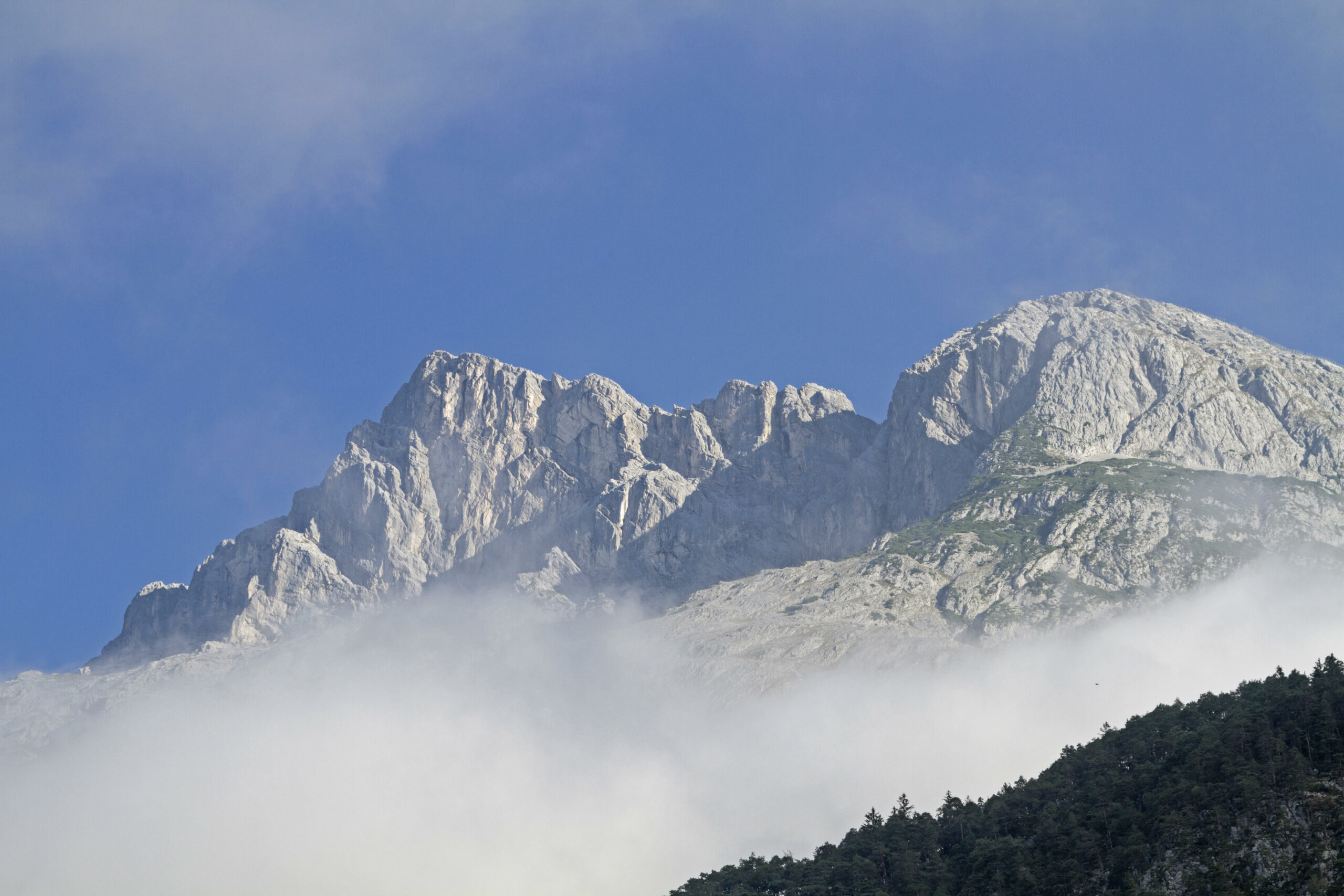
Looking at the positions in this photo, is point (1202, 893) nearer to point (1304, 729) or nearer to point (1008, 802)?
point (1304, 729)

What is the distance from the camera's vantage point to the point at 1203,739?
137 meters

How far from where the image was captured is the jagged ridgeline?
112 meters

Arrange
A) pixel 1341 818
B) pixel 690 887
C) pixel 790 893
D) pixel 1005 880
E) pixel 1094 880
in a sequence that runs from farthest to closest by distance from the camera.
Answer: pixel 690 887 < pixel 790 893 < pixel 1005 880 < pixel 1094 880 < pixel 1341 818

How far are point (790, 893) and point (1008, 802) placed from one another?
26362mm

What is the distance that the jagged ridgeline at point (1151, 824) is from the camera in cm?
11188

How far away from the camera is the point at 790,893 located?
148625mm

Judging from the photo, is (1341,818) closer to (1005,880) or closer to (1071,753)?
(1005,880)

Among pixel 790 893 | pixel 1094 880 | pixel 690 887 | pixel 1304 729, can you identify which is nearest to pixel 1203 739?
pixel 1304 729

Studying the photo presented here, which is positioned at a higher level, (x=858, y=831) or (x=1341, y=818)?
(x=858, y=831)

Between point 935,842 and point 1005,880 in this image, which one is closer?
point 1005,880

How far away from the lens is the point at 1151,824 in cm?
12569

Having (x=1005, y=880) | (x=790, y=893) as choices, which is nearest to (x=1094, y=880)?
(x=1005, y=880)

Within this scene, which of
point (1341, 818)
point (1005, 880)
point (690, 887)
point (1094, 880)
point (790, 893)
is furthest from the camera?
point (690, 887)

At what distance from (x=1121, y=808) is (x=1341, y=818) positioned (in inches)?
→ 1062
